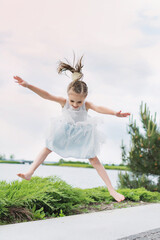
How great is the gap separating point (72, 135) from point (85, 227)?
1090mm

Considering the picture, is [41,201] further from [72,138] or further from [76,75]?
[76,75]

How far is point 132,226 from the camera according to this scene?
3693mm

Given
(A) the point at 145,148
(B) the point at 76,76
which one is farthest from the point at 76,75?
(A) the point at 145,148

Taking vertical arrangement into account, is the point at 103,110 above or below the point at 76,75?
below

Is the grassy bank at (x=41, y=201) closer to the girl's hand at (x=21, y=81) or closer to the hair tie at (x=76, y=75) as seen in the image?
the girl's hand at (x=21, y=81)

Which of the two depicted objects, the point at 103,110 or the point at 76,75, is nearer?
the point at 103,110

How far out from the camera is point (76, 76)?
3.61 meters

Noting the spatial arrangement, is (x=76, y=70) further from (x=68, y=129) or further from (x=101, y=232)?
(x=101, y=232)

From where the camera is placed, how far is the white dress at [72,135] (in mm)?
3490

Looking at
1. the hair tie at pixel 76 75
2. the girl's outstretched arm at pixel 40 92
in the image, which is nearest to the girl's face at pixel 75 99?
the girl's outstretched arm at pixel 40 92

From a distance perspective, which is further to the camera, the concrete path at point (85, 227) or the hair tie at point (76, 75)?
the hair tie at point (76, 75)

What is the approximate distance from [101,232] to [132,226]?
615 millimetres

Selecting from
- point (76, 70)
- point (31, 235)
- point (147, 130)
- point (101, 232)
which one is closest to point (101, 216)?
point (101, 232)

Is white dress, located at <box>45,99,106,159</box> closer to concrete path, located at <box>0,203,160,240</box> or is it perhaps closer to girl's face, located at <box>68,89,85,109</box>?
girl's face, located at <box>68,89,85,109</box>
